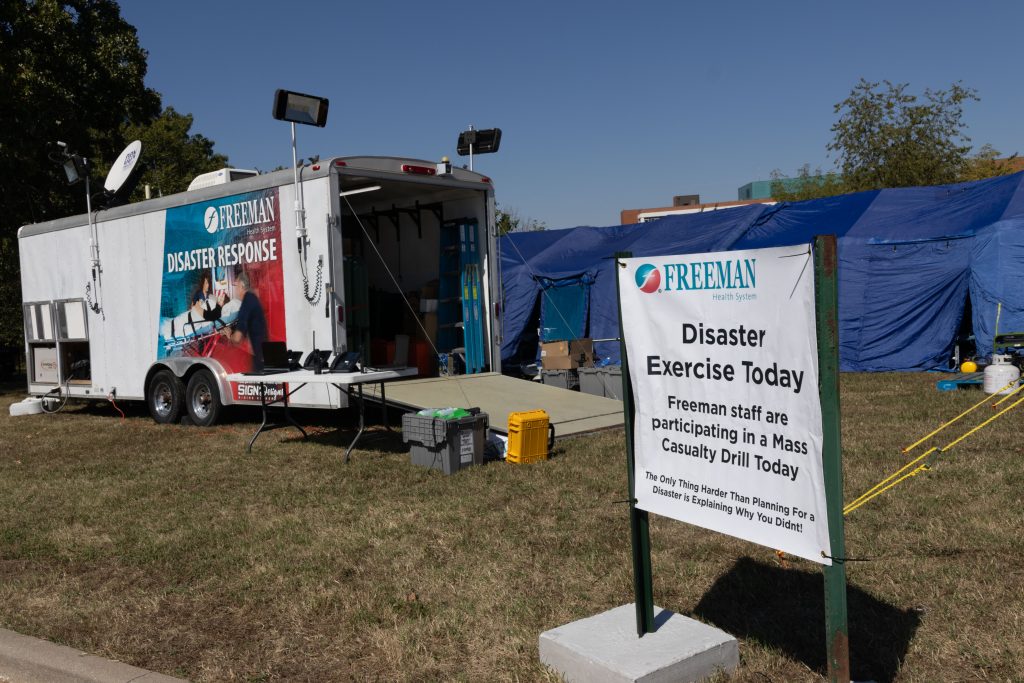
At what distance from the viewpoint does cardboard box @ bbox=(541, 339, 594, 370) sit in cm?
1289

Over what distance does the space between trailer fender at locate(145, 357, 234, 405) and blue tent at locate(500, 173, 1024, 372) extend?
6646 millimetres

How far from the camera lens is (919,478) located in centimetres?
635

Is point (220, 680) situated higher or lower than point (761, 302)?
lower

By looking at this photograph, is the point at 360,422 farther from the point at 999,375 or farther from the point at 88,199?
the point at 999,375

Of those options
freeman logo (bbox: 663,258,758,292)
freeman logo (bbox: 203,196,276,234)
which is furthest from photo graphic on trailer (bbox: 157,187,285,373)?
freeman logo (bbox: 663,258,758,292)

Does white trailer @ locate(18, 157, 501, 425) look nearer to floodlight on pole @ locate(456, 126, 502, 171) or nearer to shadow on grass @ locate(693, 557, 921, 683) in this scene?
floodlight on pole @ locate(456, 126, 502, 171)

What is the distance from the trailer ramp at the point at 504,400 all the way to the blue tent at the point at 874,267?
17.1ft

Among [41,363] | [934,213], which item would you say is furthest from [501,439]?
[934,213]

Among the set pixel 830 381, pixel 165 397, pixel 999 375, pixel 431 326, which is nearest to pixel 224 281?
pixel 165 397

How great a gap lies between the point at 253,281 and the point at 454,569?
5.92 meters

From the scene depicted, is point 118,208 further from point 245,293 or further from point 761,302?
point 761,302

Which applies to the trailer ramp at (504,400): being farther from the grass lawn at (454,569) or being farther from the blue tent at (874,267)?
the blue tent at (874,267)

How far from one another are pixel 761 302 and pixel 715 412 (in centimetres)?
48

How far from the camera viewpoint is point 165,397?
1130 cm
